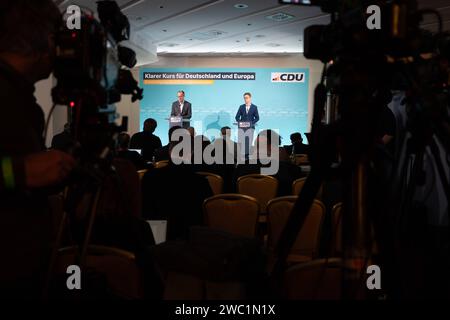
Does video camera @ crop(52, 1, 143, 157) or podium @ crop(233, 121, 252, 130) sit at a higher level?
podium @ crop(233, 121, 252, 130)

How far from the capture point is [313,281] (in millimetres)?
1425

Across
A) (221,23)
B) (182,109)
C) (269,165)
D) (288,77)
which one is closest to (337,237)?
(269,165)

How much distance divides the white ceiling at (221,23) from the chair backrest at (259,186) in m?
3.74

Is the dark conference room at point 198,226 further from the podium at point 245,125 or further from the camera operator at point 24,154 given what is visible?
the podium at point 245,125

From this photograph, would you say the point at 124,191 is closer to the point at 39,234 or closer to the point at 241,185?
the point at 39,234

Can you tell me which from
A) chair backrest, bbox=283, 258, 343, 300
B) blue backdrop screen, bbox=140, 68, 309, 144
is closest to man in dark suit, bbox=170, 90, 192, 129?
blue backdrop screen, bbox=140, 68, 309, 144

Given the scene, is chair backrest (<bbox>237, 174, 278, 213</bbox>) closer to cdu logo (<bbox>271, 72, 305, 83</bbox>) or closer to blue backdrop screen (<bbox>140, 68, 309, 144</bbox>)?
blue backdrop screen (<bbox>140, 68, 309, 144</bbox>)

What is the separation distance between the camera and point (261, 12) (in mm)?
7379

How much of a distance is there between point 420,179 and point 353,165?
0.52m

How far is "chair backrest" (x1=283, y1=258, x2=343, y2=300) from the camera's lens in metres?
1.40

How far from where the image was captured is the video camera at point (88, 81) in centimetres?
108

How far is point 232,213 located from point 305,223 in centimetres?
53

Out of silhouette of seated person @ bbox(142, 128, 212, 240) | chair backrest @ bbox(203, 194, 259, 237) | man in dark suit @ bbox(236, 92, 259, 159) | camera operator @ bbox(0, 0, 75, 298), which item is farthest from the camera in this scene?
man in dark suit @ bbox(236, 92, 259, 159)

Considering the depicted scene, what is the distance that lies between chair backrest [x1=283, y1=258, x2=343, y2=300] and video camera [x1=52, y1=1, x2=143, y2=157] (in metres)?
0.77
